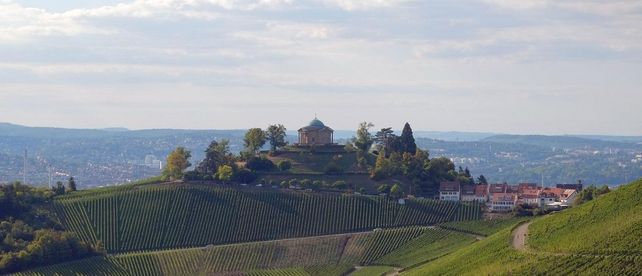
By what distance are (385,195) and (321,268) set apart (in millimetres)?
28041

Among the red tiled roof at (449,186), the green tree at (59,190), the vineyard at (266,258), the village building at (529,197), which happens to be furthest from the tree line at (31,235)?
the village building at (529,197)

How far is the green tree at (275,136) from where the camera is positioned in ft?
494

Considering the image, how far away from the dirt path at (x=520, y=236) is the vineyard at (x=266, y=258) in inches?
530

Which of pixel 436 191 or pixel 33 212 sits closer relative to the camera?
pixel 33 212

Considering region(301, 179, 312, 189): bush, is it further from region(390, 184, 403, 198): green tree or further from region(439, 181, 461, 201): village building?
region(439, 181, 461, 201): village building

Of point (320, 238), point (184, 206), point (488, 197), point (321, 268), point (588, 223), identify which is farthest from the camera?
point (488, 197)

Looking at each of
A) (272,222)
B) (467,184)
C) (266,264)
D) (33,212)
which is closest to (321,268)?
(266,264)

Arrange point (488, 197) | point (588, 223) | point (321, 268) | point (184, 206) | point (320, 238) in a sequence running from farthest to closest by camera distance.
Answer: point (488, 197), point (184, 206), point (320, 238), point (321, 268), point (588, 223)

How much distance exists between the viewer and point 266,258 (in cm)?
10700

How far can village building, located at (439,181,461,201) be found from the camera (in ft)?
443

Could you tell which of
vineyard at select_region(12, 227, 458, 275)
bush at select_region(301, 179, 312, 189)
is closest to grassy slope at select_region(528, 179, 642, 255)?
vineyard at select_region(12, 227, 458, 275)

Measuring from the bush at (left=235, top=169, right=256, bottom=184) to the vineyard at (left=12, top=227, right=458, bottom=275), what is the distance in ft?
68.3

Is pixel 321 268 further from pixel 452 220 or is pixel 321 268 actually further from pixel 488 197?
pixel 488 197

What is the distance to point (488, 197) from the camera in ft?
438
